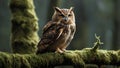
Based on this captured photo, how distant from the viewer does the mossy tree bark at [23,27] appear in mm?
8867

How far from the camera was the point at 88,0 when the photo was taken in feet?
119

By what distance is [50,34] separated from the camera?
8.10m

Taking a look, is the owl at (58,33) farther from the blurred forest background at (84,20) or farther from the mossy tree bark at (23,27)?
the blurred forest background at (84,20)

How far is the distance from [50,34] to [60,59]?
0.55m

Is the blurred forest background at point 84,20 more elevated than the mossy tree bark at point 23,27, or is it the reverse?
the mossy tree bark at point 23,27

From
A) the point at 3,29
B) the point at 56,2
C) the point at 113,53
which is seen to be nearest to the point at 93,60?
the point at 113,53

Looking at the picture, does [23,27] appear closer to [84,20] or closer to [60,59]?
[60,59]

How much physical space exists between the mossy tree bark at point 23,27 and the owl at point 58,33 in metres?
0.70

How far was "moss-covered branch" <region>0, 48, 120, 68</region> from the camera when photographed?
715cm

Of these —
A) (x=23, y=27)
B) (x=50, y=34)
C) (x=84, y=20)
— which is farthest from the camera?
(x=84, y=20)

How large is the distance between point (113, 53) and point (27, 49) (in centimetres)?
145

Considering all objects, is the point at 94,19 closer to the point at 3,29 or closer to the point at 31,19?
the point at 3,29

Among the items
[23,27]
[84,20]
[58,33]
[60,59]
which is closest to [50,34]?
[58,33]

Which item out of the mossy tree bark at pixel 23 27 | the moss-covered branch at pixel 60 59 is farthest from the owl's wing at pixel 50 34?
the mossy tree bark at pixel 23 27
